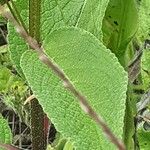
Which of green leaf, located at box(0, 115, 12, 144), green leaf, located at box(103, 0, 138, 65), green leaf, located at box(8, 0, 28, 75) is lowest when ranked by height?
green leaf, located at box(0, 115, 12, 144)

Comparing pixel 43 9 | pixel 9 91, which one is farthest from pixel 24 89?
pixel 43 9

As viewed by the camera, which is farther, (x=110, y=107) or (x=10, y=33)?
(x=10, y=33)

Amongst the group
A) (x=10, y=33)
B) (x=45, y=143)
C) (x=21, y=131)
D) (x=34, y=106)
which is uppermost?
(x=10, y=33)

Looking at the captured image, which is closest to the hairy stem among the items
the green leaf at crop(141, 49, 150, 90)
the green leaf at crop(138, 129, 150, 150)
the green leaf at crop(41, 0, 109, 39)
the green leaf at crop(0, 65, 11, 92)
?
the green leaf at crop(41, 0, 109, 39)

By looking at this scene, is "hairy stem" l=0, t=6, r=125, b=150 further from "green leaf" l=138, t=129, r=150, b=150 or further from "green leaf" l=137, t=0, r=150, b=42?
"green leaf" l=137, t=0, r=150, b=42

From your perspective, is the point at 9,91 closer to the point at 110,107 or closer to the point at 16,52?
the point at 16,52

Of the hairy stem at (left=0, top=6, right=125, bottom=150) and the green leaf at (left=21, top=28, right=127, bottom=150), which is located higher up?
the hairy stem at (left=0, top=6, right=125, bottom=150)
